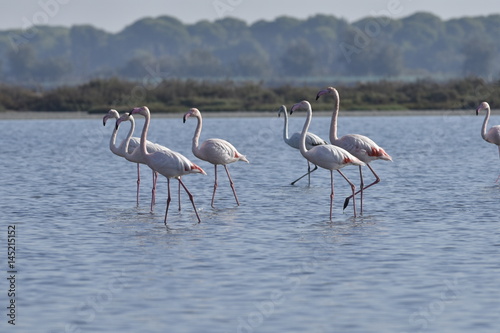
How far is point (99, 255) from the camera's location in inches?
444

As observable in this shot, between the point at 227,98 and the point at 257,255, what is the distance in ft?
170

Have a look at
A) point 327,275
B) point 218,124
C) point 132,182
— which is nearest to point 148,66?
point 218,124

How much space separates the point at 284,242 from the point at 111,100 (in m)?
49.1

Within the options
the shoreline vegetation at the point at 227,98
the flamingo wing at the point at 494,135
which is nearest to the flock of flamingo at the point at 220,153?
the flamingo wing at the point at 494,135

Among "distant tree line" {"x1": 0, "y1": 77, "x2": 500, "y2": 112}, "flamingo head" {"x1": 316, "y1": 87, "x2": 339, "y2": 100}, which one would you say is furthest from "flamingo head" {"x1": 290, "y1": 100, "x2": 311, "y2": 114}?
"distant tree line" {"x1": 0, "y1": 77, "x2": 500, "y2": 112}

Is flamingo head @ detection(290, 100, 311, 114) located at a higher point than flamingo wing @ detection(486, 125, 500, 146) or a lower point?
higher

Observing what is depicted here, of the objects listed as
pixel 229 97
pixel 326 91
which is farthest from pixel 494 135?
pixel 229 97

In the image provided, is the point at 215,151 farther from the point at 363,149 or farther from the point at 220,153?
the point at 363,149

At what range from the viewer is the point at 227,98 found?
62.5m

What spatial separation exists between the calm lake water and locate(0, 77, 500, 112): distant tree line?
3536cm

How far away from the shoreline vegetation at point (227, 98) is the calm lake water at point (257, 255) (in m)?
35.1

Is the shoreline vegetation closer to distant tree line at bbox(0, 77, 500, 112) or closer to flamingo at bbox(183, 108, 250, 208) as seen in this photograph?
distant tree line at bbox(0, 77, 500, 112)

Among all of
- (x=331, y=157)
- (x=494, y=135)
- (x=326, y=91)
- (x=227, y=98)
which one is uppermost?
(x=326, y=91)

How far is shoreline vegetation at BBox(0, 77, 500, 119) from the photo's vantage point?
188ft
